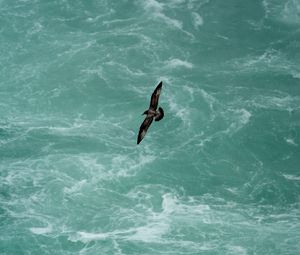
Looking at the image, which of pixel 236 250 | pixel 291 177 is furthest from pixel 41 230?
pixel 291 177

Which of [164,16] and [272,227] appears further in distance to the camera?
[164,16]

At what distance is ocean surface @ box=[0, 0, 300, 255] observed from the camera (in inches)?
2781

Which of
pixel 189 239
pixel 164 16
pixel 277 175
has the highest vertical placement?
pixel 164 16

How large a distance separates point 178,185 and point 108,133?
12.7 metres

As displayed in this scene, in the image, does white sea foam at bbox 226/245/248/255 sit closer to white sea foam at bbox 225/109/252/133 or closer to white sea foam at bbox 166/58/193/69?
white sea foam at bbox 225/109/252/133

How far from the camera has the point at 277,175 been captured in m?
74.9

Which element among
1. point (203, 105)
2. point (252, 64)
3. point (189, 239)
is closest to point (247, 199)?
point (189, 239)

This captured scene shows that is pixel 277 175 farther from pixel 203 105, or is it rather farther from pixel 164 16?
pixel 164 16

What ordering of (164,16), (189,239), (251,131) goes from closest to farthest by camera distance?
1. (189,239)
2. (251,131)
3. (164,16)

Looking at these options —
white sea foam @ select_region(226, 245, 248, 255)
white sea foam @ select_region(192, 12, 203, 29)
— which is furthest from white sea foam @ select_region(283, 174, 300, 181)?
white sea foam @ select_region(192, 12, 203, 29)

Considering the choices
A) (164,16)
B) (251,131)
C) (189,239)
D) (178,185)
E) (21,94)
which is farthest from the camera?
(164,16)

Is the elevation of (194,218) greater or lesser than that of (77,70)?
lesser

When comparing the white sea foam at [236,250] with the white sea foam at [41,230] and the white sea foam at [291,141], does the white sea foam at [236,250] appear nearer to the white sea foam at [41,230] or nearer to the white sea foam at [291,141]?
the white sea foam at [291,141]

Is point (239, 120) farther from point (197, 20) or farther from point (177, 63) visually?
point (197, 20)
